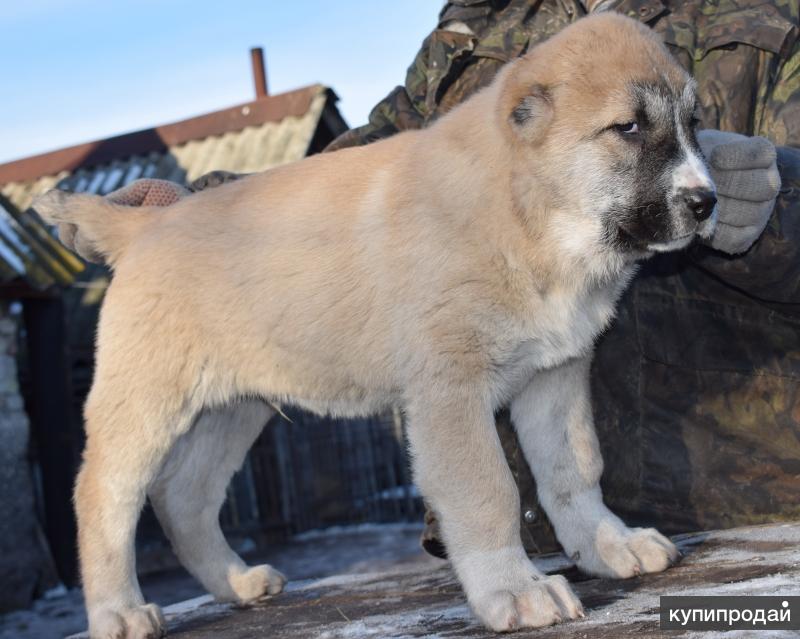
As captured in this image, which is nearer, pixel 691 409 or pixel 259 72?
pixel 691 409

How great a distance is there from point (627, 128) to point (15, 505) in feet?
24.3

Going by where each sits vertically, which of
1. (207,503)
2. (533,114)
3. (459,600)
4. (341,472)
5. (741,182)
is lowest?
(459,600)

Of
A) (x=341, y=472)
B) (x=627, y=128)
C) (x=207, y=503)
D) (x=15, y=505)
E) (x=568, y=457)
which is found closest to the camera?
(x=627, y=128)

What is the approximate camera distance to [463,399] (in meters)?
2.79

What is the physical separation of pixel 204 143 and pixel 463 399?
11.5 meters

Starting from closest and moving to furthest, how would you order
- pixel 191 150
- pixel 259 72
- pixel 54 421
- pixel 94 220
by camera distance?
pixel 94 220
pixel 54 421
pixel 191 150
pixel 259 72

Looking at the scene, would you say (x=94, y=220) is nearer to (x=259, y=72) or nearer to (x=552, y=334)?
(x=552, y=334)

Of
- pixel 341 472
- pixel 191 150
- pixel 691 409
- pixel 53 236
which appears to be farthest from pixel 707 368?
pixel 191 150

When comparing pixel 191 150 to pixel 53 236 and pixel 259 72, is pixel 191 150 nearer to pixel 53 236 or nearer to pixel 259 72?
pixel 259 72

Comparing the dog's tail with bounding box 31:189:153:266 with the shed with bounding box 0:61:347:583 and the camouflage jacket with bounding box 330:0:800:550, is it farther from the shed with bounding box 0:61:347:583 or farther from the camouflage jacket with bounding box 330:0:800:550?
the shed with bounding box 0:61:347:583

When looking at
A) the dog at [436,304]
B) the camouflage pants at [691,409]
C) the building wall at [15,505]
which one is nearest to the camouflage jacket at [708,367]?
the camouflage pants at [691,409]

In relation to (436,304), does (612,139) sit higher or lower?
higher

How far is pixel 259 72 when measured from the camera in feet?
49.5

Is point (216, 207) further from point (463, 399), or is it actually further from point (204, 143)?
point (204, 143)
